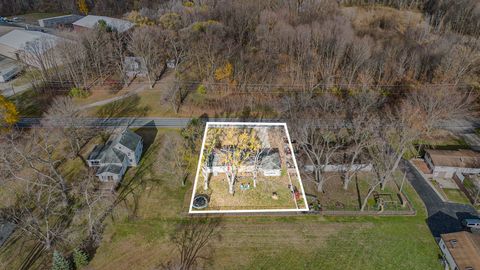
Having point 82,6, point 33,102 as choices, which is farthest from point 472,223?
point 82,6

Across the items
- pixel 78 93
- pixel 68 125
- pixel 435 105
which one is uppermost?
pixel 435 105

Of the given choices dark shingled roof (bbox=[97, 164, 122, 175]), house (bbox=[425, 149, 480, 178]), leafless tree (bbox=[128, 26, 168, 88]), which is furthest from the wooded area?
house (bbox=[425, 149, 480, 178])

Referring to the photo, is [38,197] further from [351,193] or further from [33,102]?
[351,193]

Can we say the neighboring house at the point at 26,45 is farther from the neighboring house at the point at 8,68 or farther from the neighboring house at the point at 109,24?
the neighboring house at the point at 109,24

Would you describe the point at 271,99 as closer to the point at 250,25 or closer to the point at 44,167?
the point at 250,25

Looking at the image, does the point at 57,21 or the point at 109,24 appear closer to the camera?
the point at 109,24

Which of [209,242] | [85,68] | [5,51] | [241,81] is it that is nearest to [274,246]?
[209,242]

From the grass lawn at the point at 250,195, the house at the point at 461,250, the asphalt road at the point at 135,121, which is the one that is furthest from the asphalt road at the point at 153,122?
the house at the point at 461,250
